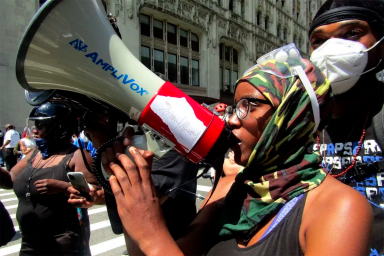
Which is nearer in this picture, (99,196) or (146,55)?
(99,196)

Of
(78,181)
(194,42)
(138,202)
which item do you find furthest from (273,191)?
(194,42)

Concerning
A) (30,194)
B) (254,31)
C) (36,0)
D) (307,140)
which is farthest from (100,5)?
(254,31)

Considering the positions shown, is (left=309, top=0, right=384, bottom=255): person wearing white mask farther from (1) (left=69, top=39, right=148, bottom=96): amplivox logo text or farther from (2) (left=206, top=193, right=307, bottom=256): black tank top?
(1) (left=69, top=39, right=148, bottom=96): amplivox logo text

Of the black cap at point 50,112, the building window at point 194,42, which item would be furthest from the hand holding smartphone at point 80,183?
the building window at point 194,42

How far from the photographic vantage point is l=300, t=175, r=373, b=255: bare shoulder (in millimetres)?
945

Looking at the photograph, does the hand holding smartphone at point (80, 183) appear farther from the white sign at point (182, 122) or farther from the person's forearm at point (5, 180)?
the person's forearm at point (5, 180)

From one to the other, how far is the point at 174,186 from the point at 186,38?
22.0 meters

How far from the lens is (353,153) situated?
1.74 m

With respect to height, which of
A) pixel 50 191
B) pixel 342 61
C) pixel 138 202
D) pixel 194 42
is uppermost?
pixel 194 42

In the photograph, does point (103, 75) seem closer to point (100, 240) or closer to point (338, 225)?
point (338, 225)

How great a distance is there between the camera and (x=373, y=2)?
1.77 m

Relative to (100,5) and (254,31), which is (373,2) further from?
(254,31)

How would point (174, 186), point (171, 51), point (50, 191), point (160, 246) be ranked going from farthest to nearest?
point (171, 51), point (50, 191), point (174, 186), point (160, 246)

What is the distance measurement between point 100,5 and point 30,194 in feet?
7.03
